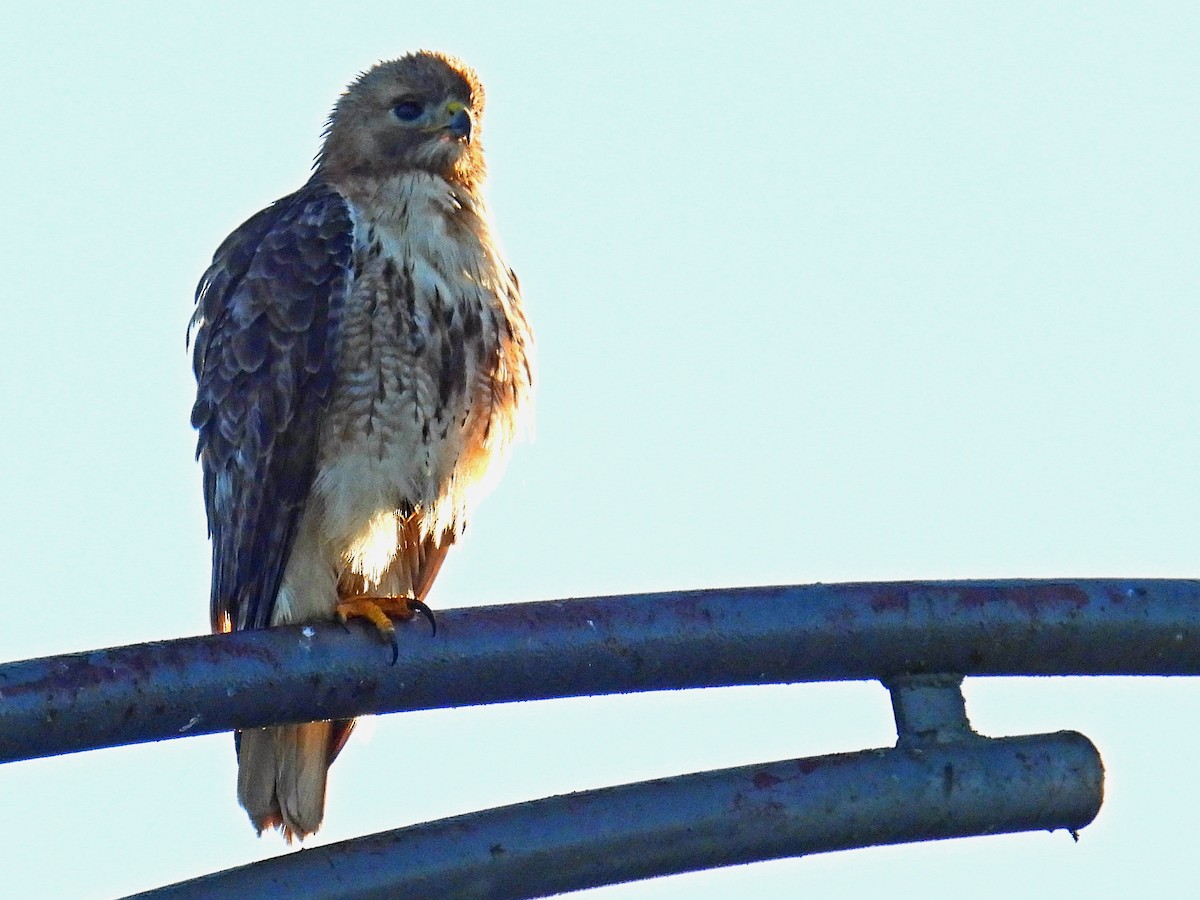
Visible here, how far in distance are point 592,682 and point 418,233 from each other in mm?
2595

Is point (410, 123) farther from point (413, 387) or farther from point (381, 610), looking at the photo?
point (381, 610)

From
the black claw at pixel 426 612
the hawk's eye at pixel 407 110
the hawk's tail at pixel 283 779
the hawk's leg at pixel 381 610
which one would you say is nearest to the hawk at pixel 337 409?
the hawk's tail at pixel 283 779

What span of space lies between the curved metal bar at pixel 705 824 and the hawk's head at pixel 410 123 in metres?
3.36

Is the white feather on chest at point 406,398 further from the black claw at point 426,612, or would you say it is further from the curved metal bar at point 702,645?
the curved metal bar at point 702,645

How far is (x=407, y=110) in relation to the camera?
677 cm

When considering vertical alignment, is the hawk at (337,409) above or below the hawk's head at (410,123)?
below

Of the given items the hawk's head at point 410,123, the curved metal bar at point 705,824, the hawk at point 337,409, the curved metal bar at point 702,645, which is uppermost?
the hawk's head at point 410,123

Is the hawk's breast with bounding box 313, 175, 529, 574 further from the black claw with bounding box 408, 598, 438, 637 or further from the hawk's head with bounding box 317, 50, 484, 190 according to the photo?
the black claw with bounding box 408, 598, 438, 637

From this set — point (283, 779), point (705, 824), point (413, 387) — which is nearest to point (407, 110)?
point (413, 387)

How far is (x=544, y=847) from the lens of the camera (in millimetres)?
3479

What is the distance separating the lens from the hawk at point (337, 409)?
221 inches

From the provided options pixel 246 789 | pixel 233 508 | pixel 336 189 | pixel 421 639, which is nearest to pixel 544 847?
pixel 421 639

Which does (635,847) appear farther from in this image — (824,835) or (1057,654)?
(1057,654)

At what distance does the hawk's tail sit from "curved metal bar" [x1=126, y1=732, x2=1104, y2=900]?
2.05 metres
